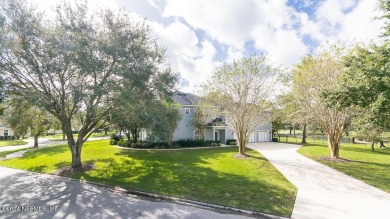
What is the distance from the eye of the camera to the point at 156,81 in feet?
48.5

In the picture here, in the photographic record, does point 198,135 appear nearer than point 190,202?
No

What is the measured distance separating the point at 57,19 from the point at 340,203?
17.3m

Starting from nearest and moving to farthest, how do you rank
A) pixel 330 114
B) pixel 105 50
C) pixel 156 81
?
pixel 105 50
pixel 156 81
pixel 330 114

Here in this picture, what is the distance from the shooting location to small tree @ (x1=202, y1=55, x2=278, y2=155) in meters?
17.7

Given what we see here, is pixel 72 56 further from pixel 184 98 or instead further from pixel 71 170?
pixel 184 98

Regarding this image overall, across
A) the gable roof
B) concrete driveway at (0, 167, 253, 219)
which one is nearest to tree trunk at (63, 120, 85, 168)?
concrete driveway at (0, 167, 253, 219)

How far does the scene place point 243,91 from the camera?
18.1 meters

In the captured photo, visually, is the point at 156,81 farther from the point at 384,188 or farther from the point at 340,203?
the point at 384,188

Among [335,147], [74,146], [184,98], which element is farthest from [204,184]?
[184,98]

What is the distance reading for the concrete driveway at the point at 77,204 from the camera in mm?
7418

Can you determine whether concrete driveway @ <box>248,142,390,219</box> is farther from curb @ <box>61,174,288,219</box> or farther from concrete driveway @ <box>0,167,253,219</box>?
concrete driveway @ <box>0,167,253,219</box>

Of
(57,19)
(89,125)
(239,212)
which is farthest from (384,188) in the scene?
(57,19)

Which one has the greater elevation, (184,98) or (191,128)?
(184,98)

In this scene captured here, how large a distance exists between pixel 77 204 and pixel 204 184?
5.96m
